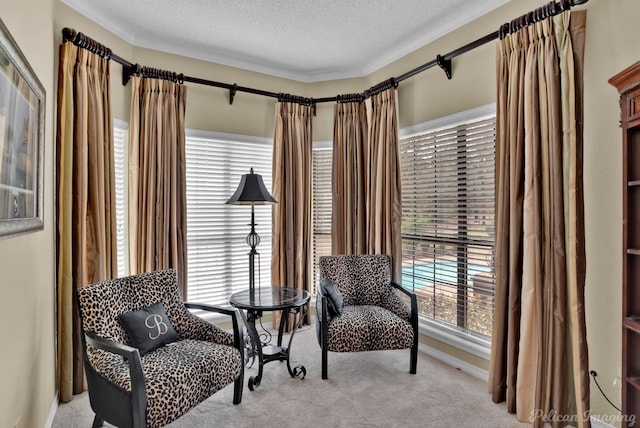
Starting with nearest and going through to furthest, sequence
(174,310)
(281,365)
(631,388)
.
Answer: (631,388) → (174,310) → (281,365)

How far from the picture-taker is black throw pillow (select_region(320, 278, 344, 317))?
9.46 feet

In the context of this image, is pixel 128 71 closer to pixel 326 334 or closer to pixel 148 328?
pixel 148 328

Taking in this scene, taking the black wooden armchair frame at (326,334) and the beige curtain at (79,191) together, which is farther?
the black wooden armchair frame at (326,334)

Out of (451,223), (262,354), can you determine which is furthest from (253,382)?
(451,223)

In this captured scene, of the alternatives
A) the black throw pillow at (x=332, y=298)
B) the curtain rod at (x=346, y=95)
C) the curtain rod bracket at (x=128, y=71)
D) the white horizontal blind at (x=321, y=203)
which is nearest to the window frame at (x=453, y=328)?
the curtain rod at (x=346, y=95)

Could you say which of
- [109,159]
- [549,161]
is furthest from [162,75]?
[549,161]

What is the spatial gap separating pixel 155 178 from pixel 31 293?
1.43 metres

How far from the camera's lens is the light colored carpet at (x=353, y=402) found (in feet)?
7.30

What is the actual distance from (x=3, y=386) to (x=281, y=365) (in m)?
1.94

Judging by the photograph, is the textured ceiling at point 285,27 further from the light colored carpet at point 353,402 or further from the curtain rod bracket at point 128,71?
the light colored carpet at point 353,402

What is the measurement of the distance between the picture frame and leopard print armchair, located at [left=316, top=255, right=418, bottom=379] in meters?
1.97

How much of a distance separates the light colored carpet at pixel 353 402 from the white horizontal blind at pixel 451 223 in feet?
1.83

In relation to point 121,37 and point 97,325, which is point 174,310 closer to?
point 97,325

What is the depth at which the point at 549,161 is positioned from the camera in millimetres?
2139
